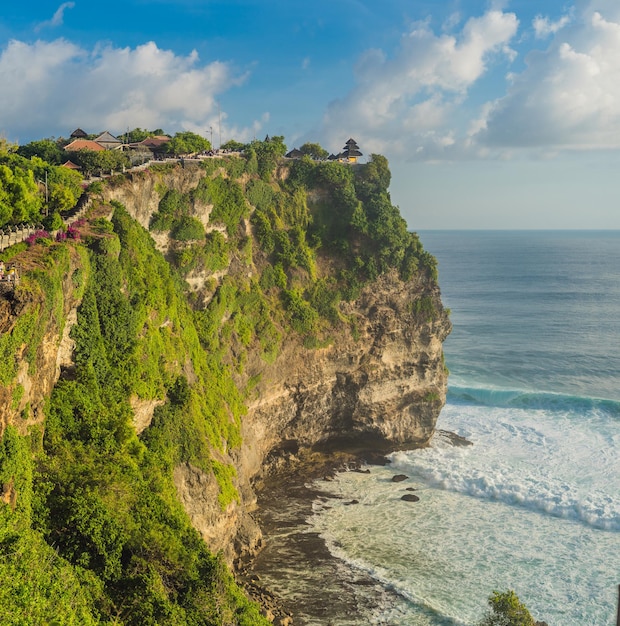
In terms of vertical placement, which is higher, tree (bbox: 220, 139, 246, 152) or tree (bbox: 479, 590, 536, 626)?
tree (bbox: 220, 139, 246, 152)

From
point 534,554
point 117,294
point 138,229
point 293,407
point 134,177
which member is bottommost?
point 534,554

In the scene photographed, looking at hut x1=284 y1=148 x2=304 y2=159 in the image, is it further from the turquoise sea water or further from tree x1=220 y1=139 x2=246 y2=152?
the turquoise sea water

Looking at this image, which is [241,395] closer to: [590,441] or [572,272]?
[590,441]

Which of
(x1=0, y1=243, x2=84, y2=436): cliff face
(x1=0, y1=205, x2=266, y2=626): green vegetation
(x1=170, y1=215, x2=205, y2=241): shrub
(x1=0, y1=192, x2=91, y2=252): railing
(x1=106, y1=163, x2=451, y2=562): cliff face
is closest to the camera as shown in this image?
(x1=0, y1=205, x2=266, y2=626): green vegetation

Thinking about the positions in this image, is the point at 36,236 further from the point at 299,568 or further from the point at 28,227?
the point at 299,568

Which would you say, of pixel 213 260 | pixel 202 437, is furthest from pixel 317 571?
pixel 213 260

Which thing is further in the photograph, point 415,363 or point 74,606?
point 415,363

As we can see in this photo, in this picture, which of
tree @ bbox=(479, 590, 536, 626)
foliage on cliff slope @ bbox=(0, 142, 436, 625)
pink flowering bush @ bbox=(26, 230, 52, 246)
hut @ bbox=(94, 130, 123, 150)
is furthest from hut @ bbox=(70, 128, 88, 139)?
tree @ bbox=(479, 590, 536, 626)
